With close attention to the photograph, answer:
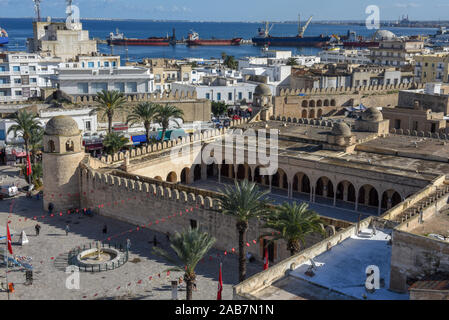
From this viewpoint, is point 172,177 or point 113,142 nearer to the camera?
point 172,177

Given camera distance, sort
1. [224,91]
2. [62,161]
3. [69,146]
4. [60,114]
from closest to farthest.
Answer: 1. [62,161]
2. [69,146]
3. [60,114]
4. [224,91]

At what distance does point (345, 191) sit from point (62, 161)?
19439 mm

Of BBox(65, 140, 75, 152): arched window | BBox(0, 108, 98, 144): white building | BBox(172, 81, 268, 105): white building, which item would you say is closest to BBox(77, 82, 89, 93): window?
BBox(0, 108, 98, 144): white building

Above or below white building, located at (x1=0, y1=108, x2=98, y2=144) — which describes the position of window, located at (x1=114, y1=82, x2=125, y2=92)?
above

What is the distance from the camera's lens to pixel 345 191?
3947 cm

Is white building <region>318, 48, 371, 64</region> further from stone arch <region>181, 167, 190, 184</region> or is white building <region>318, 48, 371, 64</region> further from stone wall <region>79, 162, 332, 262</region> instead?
stone wall <region>79, 162, 332, 262</region>

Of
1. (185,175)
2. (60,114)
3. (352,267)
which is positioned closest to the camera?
(352,267)

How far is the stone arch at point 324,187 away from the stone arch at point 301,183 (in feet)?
2.57

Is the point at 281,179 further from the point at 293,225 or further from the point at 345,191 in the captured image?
the point at 293,225

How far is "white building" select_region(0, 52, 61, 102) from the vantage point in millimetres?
69250

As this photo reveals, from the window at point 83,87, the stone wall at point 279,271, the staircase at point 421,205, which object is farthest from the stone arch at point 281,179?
the window at point 83,87

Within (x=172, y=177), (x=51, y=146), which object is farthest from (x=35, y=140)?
(x=172, y=177)

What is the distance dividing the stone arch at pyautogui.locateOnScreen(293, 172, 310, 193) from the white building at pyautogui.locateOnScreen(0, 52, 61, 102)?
39119 mm

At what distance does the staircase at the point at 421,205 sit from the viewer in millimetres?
26781
